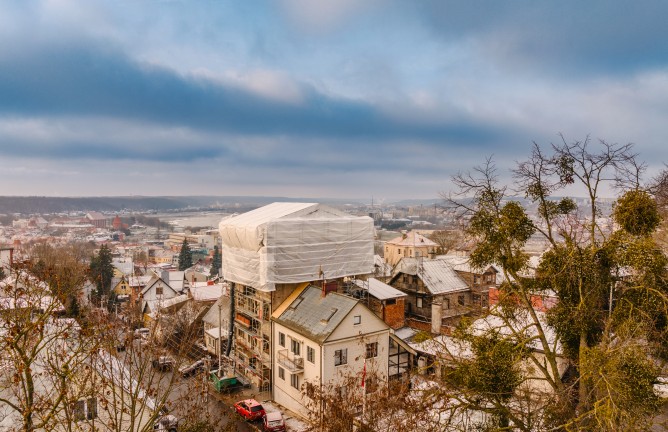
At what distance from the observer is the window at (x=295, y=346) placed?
25922mm

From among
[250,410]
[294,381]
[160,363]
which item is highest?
[160,363]

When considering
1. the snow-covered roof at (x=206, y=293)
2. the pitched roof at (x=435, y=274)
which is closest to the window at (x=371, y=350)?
the pitched roof at (x=435, y=274)

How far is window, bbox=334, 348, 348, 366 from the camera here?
2439cm

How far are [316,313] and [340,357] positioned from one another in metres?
2.94

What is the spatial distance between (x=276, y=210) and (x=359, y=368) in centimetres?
1349

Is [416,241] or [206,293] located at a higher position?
[416,241]

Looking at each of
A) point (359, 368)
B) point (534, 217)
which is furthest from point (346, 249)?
point (534, 217)

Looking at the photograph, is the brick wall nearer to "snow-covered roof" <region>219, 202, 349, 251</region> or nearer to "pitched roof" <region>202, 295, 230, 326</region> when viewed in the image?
"snow-covered roof" <region>219, 202, 349, 251</region>

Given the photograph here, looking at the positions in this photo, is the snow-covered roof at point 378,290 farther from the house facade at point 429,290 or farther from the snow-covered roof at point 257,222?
the snow-covered roof at point 257,222

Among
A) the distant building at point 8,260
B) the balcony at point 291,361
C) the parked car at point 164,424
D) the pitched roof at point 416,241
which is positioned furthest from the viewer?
the pitched roof at point 416,241

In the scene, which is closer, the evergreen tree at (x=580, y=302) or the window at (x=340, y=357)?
the evergreen tree at (x=580, y=302)

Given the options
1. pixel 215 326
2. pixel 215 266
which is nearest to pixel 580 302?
pixel 215 326

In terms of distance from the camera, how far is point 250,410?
24469mm

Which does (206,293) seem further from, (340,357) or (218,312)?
(340,357)
